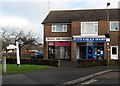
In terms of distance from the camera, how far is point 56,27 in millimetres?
50250

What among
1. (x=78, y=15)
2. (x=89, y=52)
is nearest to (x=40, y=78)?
(x=89, y=52)

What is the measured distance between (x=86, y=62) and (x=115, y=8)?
62.9 feet

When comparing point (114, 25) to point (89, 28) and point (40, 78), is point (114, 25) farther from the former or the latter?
point (40, 78)

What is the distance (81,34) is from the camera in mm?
48188

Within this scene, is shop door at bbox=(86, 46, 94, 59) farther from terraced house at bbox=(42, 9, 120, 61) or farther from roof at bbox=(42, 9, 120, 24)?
roof at bbox=(42, 9, 120, 24)

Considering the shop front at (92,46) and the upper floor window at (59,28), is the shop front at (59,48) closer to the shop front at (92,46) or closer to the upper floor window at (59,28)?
the upper floor window at (59,28)

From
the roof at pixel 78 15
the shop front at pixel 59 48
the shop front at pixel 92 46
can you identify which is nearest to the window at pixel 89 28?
the roof at pixel 78 15

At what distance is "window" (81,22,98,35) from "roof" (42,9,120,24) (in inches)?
29.1

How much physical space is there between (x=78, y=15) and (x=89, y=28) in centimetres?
352

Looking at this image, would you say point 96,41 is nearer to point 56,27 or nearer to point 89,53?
point 89,53

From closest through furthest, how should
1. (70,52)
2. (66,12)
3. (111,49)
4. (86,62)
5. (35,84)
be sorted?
1. (35,84)
2. (86,62)
3. (111,49)
4. (70,52)
5. (66,12)

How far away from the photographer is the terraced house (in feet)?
153

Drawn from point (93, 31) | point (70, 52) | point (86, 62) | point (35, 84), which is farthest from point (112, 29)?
point (35, 84)

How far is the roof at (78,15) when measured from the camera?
48.2m
